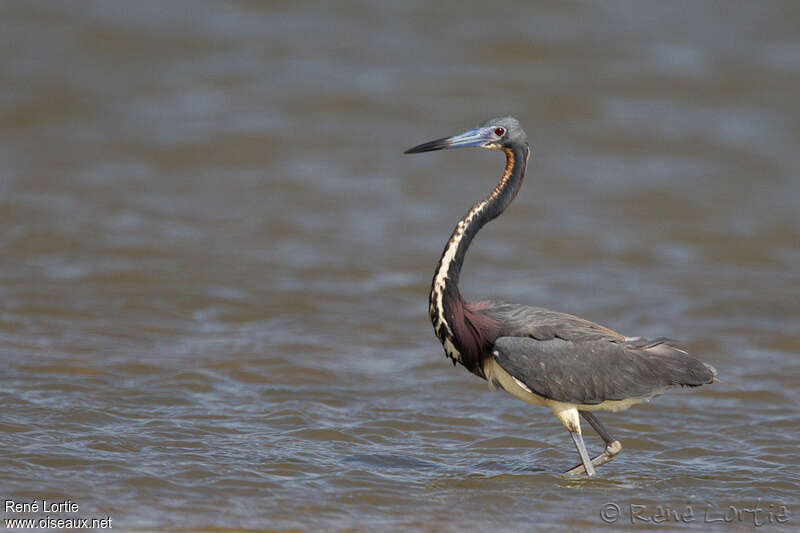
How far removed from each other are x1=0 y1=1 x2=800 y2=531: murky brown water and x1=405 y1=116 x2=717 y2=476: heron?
0.51 m

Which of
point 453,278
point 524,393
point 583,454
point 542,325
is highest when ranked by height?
point 453,278

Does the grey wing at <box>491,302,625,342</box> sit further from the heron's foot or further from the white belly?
the heron's foot

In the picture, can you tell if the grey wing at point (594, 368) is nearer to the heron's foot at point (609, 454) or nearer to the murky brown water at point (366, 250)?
the heron's foot at point (609, 454)

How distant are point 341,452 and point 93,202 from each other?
23.9 feet

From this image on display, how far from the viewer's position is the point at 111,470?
22.6 feet

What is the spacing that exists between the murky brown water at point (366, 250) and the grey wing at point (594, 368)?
573 mm

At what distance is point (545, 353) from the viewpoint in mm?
7219

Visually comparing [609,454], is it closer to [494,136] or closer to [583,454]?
[583,454]

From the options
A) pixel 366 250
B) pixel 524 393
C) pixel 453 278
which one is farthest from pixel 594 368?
→ pixel 366 250

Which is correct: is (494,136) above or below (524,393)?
above

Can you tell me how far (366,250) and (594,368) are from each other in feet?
20.3

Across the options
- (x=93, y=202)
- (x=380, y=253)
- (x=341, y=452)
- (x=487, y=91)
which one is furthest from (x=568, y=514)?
(x=487, y=91)

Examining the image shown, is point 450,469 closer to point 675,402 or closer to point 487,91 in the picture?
point 675,402

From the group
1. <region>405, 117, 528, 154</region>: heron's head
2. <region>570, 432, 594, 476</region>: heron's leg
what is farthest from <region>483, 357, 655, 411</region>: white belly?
<region>405, 117, 528, 154</region>: heron's head
